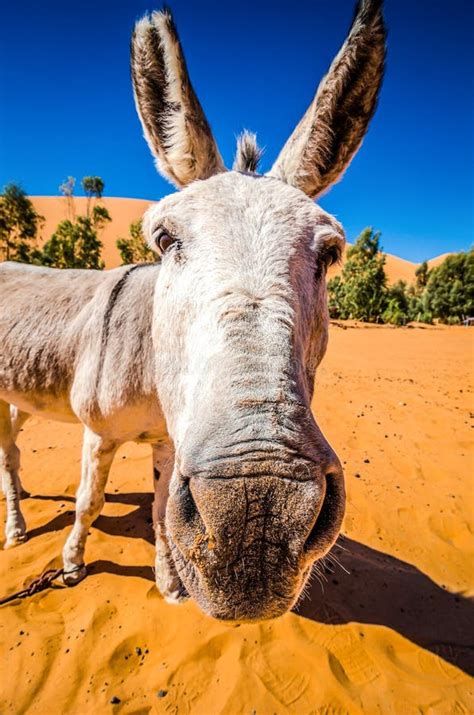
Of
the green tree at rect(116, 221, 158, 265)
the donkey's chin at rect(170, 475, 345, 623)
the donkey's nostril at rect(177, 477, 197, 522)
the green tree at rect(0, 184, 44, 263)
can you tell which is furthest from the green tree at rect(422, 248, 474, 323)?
the green tree at rect(0, 184, 44, 263)

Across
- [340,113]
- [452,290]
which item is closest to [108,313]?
[340,113]

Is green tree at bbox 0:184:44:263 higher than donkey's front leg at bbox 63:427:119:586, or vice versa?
green tree at bbox 0:184:44:263

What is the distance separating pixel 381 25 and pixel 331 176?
81 cm

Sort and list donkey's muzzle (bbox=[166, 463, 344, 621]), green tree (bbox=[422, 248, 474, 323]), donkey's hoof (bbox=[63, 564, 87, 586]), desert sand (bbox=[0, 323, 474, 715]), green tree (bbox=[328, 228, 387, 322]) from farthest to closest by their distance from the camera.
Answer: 1. green tree (bbox=[422, 248, 474, 323])
2. green tree (bbox=[328, 228, 387, 322])
3. donkey's hoof (bbox=[63, 564, 87, 586])
4. desert sand (bbox=[0, 323, 474, 715])
5. donkey's muzzle (bbox=[166, 463, 344, 621])

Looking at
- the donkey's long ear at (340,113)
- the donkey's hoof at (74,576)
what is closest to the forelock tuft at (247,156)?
the donkey's long ear at (340,113)

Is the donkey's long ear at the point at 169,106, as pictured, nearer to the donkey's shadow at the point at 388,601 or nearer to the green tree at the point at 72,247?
the donkey's shadow at the point at 388,601

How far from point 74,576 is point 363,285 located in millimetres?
33725

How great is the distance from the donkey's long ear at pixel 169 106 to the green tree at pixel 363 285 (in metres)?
33.0

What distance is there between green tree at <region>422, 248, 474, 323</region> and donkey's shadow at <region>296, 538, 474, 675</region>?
124ft

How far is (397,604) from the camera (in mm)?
2867

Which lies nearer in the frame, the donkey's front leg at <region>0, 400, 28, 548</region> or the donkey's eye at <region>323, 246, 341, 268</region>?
the donkey's eye at <region>323, 246, 341, 268</region>

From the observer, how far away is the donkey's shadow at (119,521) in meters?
3.72

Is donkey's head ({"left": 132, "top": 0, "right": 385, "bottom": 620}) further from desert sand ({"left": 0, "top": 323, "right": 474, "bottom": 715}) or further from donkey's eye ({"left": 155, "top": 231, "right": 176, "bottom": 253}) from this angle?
desert sand ({"left": 0, "top": 323, "right": 474, "bottom": 715})

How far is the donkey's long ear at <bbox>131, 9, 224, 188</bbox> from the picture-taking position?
1.96 metres
